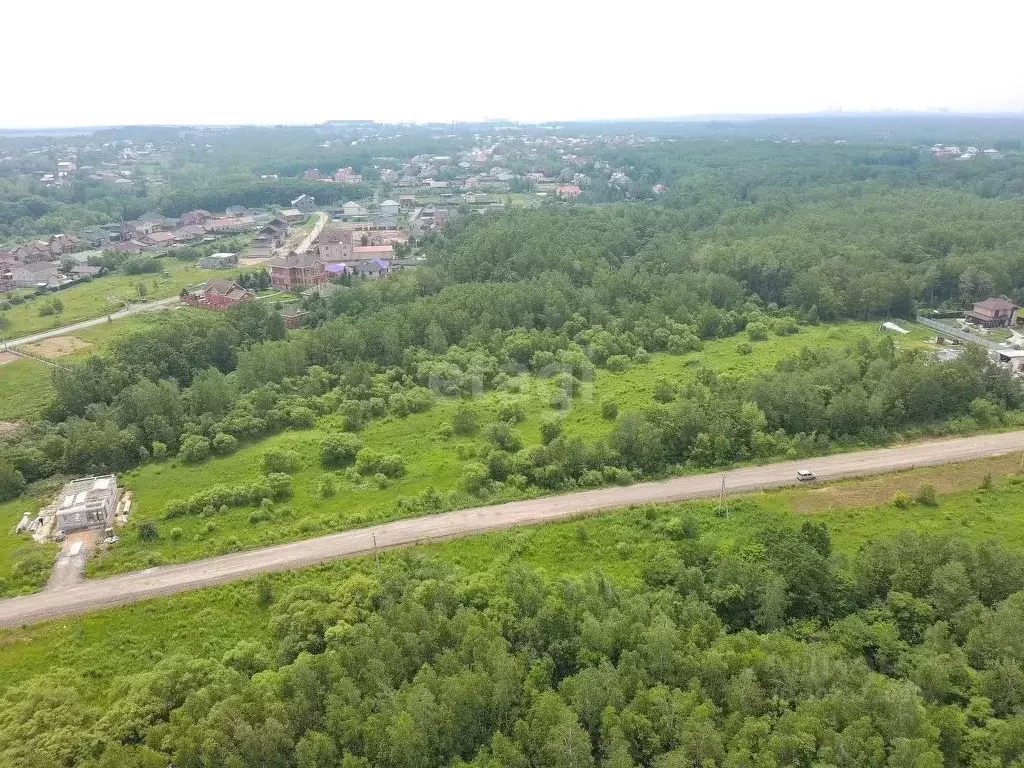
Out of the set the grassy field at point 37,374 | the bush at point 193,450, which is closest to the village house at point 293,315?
the grassy field at point 37,374

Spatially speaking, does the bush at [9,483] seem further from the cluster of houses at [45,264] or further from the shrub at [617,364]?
the cluster of houses at [45,264]

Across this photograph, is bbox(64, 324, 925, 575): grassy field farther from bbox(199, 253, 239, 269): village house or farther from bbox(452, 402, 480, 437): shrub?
bbox(199, 253, 239, 269): village house

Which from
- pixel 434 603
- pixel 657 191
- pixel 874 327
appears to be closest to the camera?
pixel 434 603

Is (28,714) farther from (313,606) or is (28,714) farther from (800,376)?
(800,376)

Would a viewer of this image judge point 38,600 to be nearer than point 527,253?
Yes

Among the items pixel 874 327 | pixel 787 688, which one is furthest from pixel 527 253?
pixel 787 688

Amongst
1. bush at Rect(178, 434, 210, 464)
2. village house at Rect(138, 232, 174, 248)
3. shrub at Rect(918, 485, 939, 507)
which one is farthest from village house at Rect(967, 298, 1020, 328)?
village house at Rect(138, 232, 174, 248)
